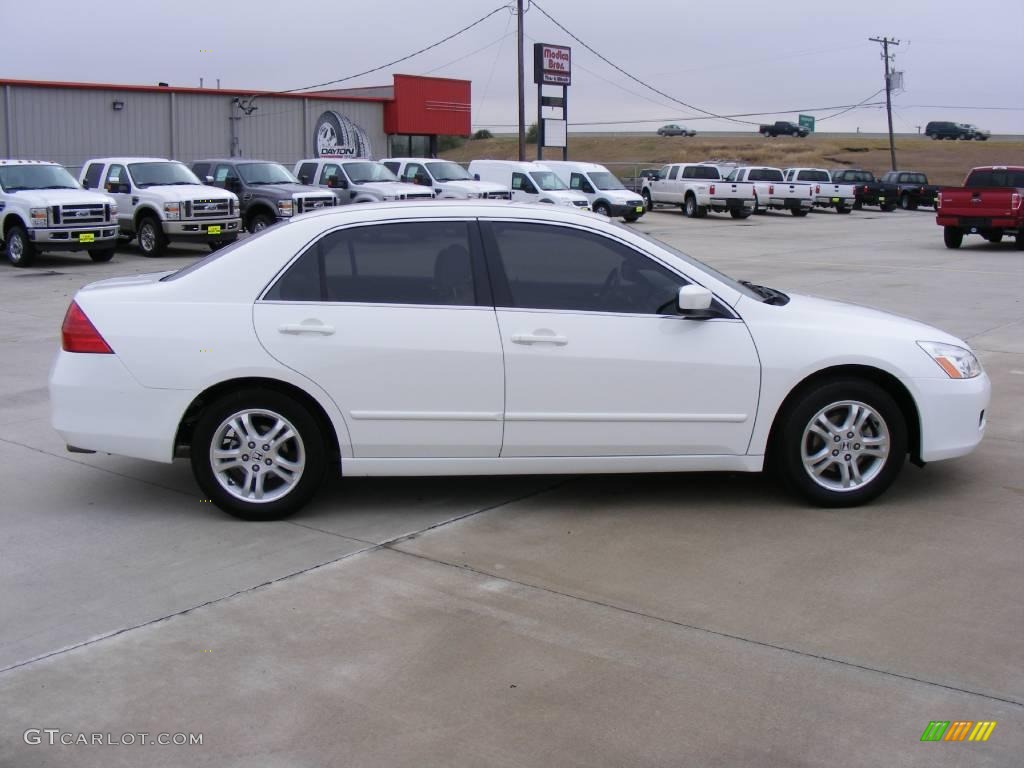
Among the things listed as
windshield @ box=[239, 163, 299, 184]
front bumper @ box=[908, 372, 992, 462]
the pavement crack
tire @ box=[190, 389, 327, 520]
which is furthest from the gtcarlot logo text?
windshield @ box=[239, 163, 299, 184]

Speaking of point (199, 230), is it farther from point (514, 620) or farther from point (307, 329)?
point (514, 620)

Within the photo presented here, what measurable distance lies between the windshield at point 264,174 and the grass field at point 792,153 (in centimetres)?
4167

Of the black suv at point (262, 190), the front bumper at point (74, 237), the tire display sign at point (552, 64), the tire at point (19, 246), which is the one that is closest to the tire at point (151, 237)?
the front bumper at point (74, 237)

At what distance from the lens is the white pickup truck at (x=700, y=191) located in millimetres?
39812

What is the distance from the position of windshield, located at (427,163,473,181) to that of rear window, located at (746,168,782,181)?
16357 millimetres

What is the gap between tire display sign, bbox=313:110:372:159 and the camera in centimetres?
4441

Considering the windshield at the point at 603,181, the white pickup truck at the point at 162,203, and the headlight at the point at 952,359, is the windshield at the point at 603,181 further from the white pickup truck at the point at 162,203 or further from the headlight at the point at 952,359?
the headlight at the point at 952,359

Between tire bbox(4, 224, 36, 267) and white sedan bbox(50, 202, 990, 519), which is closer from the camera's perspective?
white sedan bbox(50, 202, 990, 519)

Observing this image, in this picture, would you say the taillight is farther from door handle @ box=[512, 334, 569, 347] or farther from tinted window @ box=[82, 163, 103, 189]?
tinted window @ box=[82, 163, 103, 189]

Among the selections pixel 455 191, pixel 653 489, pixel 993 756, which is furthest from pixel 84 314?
pixel 455 191

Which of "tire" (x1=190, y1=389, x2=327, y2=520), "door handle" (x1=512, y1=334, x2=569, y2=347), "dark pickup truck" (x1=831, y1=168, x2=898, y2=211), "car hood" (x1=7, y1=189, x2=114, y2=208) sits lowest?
"tire" (x1=190, y1=389, x2=327, y2=520)

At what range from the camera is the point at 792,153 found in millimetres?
84938

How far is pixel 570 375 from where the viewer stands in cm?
573

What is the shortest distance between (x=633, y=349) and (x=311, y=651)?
7.74ft
